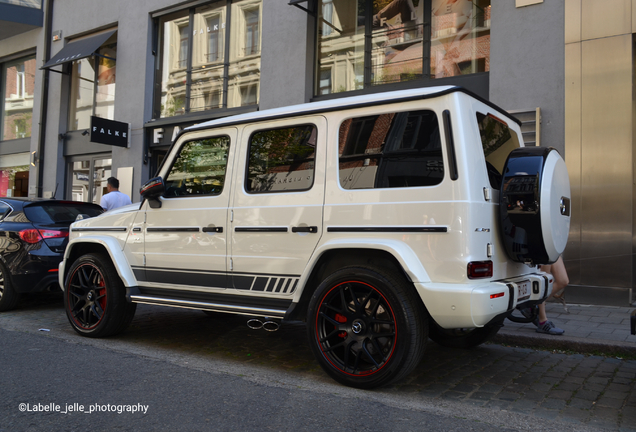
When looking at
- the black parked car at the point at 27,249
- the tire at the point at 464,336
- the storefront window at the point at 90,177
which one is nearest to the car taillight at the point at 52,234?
the black parked car at the point at 27,249

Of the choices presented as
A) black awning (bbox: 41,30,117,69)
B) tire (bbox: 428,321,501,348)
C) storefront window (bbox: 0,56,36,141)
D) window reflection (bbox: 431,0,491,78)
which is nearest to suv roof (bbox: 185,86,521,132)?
tire (bbox: 428,321,501,348)

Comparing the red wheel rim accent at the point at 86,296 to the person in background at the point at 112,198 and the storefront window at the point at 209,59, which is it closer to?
the person in background at the point at 112,198

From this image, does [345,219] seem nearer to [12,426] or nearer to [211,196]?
[211,196]

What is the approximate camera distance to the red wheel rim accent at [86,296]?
527 centimetres

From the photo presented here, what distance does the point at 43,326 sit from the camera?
5984 mm

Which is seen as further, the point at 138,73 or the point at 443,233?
the point at 138,73

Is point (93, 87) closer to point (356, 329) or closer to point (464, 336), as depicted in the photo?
point (464, 336)

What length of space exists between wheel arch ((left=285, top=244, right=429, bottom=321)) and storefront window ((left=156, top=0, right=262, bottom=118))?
8570 millimetres

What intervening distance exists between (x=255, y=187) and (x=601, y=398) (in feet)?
9.94

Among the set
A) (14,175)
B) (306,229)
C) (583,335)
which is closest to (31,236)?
(306,229)

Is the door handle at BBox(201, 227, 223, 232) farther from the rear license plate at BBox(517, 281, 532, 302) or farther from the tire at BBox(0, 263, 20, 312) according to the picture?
the tire at BBox(0, 263, 20, 312)

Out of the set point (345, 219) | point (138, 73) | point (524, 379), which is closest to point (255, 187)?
point (345, 219)

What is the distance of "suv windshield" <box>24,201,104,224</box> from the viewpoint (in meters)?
7.12

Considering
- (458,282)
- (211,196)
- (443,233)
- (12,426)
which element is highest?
(211,196)
